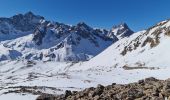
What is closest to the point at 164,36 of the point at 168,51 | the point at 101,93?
the point at 168,51

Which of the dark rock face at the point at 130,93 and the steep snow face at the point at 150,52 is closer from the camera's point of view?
the dark rock face at the point at 130,93

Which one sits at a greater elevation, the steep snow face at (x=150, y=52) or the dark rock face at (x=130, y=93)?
the steep snow face at (x=150, y=52)

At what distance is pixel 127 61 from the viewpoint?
139 m

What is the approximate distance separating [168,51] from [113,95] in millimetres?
88604

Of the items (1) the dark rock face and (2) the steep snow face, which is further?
(2) the steep snow face

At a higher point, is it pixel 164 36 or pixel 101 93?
pixel 164 36

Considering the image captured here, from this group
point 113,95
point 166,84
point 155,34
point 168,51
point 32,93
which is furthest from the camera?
point 155,34

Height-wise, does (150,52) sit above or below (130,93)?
above


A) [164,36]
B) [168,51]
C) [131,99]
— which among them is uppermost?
[164,36]

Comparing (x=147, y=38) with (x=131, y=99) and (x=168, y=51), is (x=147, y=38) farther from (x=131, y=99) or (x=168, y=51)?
(x=131, y=99)

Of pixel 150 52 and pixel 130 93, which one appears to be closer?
pixel 130 93

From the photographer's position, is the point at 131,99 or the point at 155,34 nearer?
the point at 131,99

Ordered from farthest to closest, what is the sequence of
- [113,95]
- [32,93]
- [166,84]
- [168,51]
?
[168,51], [32,93], [113,95], [166,84]

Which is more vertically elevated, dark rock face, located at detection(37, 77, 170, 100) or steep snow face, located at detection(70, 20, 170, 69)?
steep snow face, located at detection(70, 20, 170, 69)
